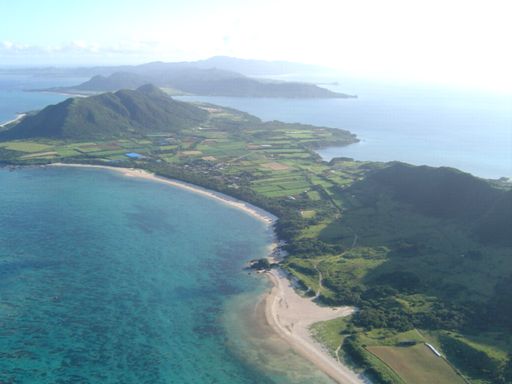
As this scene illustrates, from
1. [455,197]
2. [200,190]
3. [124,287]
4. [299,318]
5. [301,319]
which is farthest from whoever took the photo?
[200,190]

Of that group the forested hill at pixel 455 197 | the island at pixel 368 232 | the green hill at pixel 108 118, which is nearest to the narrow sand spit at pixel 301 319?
the island at pixel 368 232

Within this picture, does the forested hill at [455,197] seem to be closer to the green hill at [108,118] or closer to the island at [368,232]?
the island at [368,232]

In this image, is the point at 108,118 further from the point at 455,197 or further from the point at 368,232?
the point at 455,197

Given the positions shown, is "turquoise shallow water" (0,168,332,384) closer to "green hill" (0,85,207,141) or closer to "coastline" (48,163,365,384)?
"coastline" (48,163,365,384)

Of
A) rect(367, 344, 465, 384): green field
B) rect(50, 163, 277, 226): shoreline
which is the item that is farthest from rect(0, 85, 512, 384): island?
rect(50, 163, 277, 226): shoreline

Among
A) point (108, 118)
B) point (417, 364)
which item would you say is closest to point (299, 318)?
point (417, 364)

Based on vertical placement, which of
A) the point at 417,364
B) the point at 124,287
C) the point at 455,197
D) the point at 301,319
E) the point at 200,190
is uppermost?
the point at 455,197

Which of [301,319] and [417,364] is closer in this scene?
[417,364]

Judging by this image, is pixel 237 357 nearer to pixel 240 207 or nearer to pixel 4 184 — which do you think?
pixel 240 207
